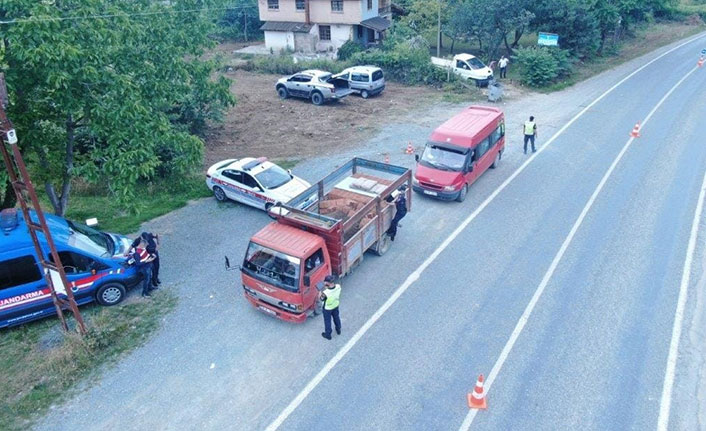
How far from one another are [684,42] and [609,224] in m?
38.4

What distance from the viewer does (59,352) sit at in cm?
1102

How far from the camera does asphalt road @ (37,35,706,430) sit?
32.2ft

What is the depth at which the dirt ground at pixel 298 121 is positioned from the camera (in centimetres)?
2355

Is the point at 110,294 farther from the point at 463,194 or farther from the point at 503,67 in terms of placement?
the point at 503,67

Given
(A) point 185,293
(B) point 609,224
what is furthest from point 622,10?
(A) point 185,293

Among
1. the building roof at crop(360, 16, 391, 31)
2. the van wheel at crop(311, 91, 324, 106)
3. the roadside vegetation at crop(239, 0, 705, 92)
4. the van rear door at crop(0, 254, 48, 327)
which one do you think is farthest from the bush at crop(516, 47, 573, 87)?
the van rear door at crop(0, 254, 48, 327)

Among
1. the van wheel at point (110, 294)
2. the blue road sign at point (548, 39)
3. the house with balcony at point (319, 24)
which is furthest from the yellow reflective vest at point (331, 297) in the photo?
the house with balcony at point (319, 24)

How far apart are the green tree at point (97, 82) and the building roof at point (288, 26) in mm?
27119

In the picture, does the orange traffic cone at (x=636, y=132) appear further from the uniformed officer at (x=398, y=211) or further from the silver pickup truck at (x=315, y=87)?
the silver pickup truck at (x=315, y=87)

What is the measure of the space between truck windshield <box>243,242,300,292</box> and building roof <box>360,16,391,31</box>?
32440 mm

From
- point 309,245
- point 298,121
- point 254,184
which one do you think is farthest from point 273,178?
point 298,121

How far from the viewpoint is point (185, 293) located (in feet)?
43.6

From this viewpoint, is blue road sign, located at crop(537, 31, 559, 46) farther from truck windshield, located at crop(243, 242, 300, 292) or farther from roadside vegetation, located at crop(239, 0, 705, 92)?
truck windshield, located at crop(243, 242, 300, 292)

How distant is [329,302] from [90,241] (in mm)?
6352
